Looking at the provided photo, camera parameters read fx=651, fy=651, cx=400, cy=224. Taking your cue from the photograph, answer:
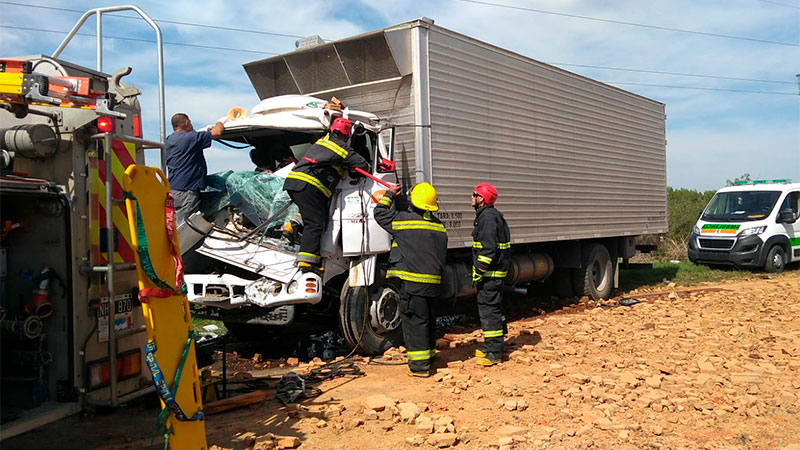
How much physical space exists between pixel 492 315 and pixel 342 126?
8.11 feet

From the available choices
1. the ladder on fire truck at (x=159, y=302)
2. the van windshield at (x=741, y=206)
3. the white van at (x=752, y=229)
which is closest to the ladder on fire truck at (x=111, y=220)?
the ladder on fire truck at (x=159, y=302)

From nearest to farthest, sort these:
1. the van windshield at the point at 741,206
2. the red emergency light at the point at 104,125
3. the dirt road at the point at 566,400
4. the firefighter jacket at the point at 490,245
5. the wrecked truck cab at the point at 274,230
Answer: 1. the red emergency light at the point at 104,125
2. the dirt road at the point at 566,400
3. the wrecked truck cab at the point at 274,230
4. the firefighter jacket at the point at 490,245
5. the van windshield at the point at 741,206

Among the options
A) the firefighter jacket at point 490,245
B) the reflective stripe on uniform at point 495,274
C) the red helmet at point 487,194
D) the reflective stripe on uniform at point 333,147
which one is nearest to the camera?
the reflective stripe on uniform at point 333,147

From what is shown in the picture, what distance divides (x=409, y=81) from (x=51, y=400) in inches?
208

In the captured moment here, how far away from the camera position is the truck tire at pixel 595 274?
11.6 metres

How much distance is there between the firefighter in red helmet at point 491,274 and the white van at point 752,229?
11693 mm

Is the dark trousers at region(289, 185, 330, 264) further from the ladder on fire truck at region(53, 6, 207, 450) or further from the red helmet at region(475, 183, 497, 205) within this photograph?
the ladder on fire truck at region(53, 6, 207, 450)

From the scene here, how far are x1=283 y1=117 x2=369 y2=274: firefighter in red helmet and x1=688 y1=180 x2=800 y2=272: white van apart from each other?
1289 centimetres

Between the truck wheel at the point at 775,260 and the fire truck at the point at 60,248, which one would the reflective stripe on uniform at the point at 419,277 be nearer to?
the fire truck at the point at 60,248

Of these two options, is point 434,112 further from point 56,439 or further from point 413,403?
point 56,439

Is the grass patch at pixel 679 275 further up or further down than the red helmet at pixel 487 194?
further down

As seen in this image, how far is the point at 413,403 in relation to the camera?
5219mm

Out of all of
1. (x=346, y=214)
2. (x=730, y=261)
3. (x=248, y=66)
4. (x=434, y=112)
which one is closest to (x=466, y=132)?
(x=434, y=112)

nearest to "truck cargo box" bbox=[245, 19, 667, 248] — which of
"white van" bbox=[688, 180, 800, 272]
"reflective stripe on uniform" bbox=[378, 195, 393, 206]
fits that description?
"reflective stripe on uniform" bbox=[378, 195, 393, 206]
